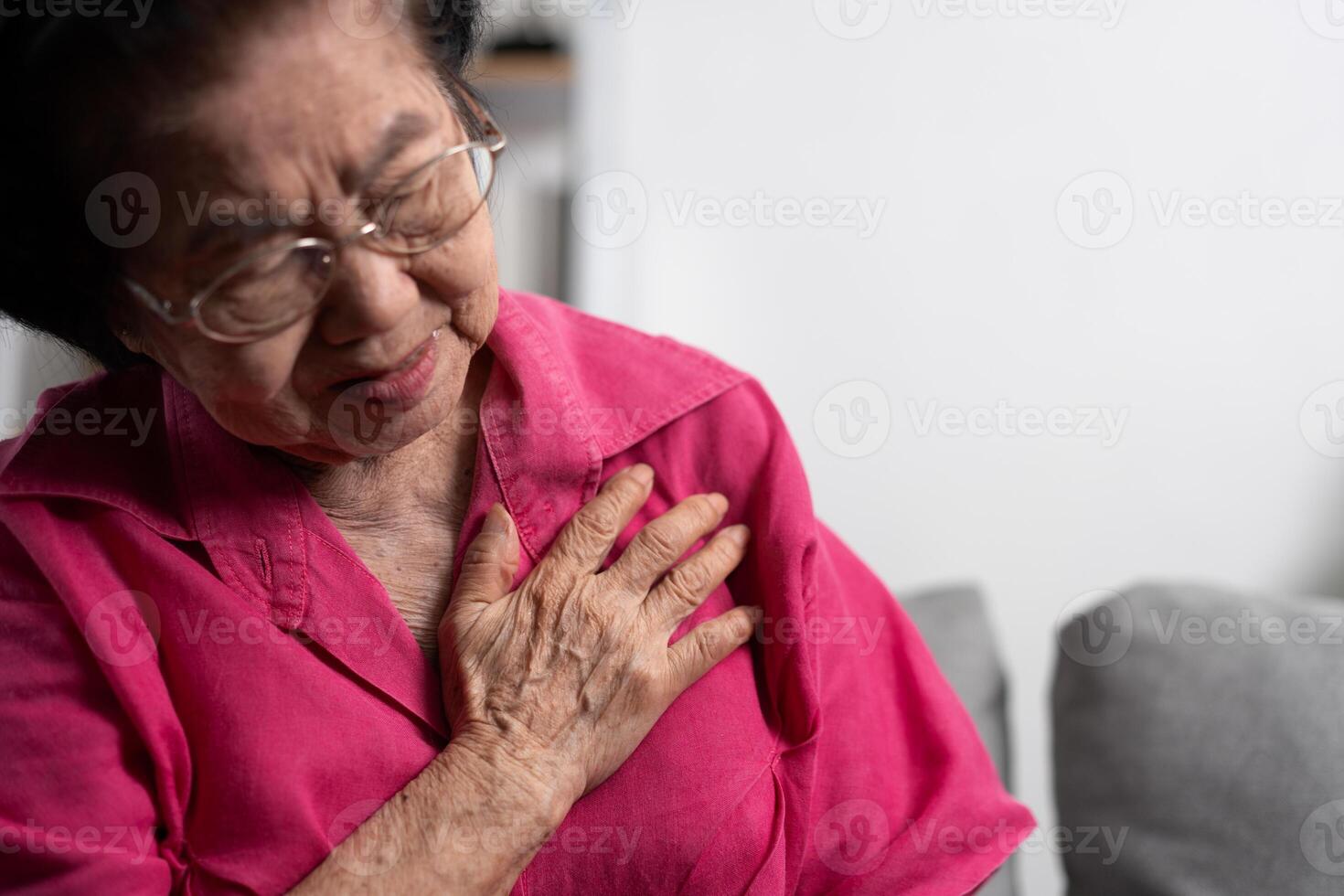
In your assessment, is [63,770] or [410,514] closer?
[63,770]

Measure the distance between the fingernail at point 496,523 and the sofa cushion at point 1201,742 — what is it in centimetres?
92

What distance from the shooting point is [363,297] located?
0.76 m

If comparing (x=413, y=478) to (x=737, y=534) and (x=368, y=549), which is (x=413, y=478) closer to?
(x=368, y=549)

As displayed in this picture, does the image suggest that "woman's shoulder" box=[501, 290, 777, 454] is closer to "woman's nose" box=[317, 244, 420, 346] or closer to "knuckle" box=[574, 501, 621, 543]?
"knuckle" box=[574, 501, 621, 543]

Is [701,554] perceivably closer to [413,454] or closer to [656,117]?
[413,454]

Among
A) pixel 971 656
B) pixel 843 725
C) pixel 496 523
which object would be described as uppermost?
pixel 496 523

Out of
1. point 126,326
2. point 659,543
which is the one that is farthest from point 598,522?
point 126,326

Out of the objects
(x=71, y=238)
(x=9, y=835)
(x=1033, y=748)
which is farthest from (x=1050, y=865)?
(x=71, y=238)

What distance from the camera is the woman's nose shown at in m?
0.76

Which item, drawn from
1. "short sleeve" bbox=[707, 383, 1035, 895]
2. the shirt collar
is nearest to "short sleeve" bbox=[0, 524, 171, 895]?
the shirt collar

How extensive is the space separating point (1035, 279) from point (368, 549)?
1442 mm

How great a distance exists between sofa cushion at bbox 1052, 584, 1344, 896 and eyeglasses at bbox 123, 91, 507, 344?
113cm

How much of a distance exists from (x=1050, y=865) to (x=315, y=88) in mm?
1979

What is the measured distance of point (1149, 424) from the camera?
189 cm
